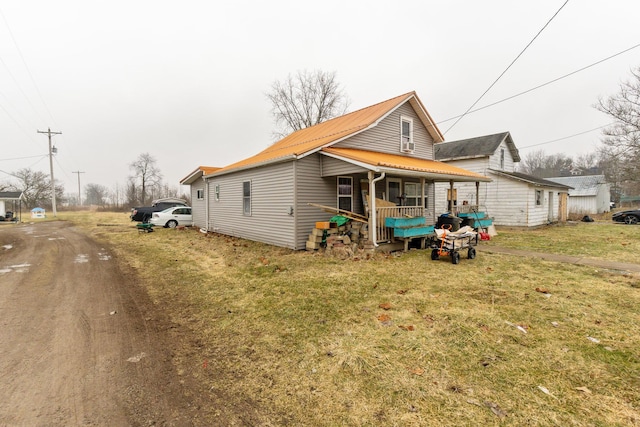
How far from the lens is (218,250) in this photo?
10.7 m

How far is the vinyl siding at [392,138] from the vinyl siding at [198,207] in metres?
10.2

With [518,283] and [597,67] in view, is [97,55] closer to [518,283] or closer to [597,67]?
[518,283]

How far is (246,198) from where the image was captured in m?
13.1

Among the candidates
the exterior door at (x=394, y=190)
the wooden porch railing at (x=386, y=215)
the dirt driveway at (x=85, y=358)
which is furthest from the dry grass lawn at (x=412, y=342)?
the exterior door at (x=394, y=190)

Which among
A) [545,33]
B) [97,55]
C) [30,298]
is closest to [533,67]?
[545,33]

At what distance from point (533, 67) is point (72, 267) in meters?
18.8

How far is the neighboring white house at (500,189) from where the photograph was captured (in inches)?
706

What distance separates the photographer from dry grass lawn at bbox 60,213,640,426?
256cm

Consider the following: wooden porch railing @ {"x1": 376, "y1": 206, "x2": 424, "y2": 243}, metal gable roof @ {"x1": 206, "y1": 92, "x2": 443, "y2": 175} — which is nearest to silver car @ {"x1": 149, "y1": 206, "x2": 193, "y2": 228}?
metal gable roof @ {"x1": 206, "y1": 92, "x2": 443, "y2": 175}

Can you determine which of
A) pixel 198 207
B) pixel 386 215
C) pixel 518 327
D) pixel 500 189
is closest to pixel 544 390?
pixel 518 327

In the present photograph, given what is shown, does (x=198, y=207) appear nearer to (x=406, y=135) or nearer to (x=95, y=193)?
(x=406, y=135)

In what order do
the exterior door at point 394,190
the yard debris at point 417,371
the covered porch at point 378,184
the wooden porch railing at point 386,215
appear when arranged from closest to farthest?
the yard debris at point 417,371 < the covered porch at point 378,184 < the wooden porch railing at point 386,215 < the exterior door at point 394,190

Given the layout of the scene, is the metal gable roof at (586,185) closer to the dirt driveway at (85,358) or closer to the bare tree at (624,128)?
the bare tree at (624,128)

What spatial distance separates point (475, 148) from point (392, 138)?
1063 centimetres
